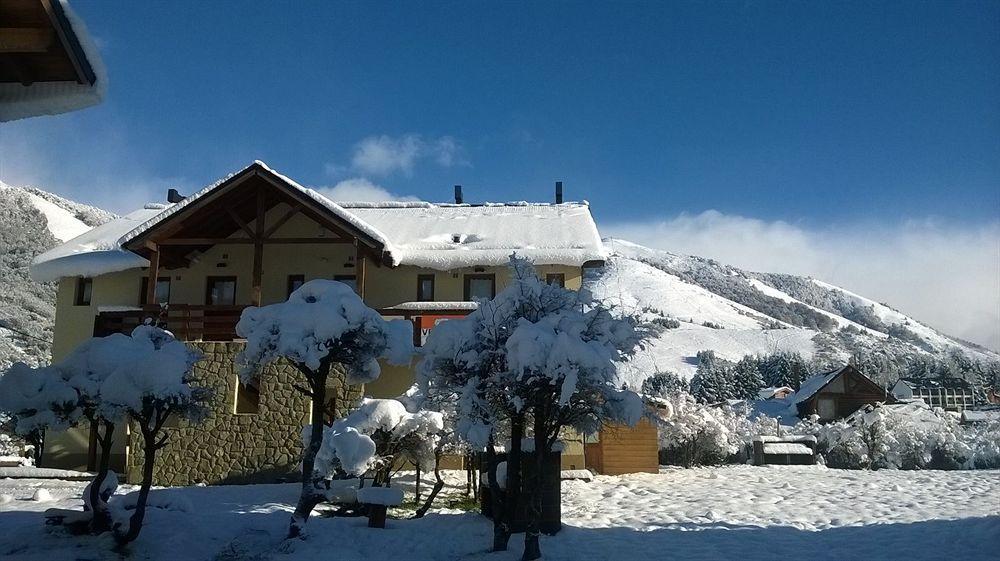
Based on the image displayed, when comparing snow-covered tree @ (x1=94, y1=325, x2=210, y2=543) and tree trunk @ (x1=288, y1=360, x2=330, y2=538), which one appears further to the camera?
tree trunk @ (x1=288, y1=360, x2=330, y2=538)

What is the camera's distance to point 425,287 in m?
19.4

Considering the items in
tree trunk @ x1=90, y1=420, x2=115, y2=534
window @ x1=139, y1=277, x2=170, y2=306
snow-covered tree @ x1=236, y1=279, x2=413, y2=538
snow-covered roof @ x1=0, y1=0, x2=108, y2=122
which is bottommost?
tree trunk @ x1=90, y1=420, x2=115, y2=534

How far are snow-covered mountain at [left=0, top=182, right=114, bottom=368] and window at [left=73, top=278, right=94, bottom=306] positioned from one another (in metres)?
13.4

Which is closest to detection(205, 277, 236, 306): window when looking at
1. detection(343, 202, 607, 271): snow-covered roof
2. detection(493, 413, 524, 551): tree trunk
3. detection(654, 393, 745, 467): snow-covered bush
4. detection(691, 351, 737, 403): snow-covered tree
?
detection(343, 202, 607, 271): snow-covered roof

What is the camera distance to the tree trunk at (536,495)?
8.92m

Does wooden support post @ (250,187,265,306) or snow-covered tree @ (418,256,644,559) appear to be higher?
wooden support post @ (250,187,265,306)

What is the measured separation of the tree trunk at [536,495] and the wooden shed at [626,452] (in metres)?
10.0

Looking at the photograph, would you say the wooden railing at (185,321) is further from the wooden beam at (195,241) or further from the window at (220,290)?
the window at (220,290)

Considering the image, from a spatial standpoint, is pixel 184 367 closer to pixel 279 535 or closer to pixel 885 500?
pixel 279 535

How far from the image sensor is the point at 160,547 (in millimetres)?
9023

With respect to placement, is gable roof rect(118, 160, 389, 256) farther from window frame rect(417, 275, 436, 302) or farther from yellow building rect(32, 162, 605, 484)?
window frame rect(417, 275, 436, 302)

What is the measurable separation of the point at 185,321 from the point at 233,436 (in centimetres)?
328

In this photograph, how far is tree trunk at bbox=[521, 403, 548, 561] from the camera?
351 inches

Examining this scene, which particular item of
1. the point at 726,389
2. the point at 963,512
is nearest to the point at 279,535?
the point at 963,512
